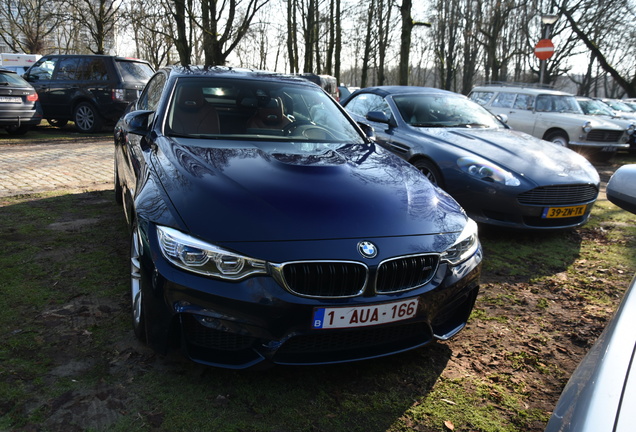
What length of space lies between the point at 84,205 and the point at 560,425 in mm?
5432

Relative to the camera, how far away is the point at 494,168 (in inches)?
197

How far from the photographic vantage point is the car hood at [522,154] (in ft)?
16.4

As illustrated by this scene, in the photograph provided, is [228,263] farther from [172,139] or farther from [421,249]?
[172,139]

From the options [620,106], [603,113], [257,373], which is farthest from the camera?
[620,106]

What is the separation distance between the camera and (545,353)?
2979mm

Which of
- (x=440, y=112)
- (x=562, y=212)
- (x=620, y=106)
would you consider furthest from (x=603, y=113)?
(x=562, y=212)

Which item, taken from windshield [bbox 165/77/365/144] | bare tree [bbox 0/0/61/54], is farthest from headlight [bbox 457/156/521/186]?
bare tree [bbox 0/0/61/54]

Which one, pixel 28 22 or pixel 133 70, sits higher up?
pixel 28 22

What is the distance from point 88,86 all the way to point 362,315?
39.1 feet

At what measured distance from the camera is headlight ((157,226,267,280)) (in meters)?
2.20

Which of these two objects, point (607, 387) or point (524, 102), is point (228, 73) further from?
point (524, 102)

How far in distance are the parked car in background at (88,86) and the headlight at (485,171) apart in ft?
30.4

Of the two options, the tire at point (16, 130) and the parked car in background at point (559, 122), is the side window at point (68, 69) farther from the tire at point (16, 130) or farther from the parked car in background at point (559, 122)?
the parked car in background at point (559, 122)

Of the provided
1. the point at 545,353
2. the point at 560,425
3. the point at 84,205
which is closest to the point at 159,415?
the point at 560,425
